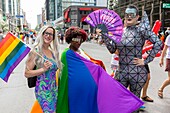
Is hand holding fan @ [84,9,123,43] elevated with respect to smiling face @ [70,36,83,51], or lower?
elevated

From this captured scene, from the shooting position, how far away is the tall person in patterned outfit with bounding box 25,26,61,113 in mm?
2705

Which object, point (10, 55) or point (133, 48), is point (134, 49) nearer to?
point (133, 48)

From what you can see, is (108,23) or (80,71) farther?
(108,23)

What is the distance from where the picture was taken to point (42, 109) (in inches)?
110

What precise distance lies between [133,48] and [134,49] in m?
0.02

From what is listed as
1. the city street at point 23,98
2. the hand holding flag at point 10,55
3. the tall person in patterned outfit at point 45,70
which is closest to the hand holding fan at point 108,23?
the tall person in patterned outfit at point 45,70

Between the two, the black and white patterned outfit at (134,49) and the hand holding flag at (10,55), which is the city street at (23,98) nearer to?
the black and white patterned outfit at (134,49)

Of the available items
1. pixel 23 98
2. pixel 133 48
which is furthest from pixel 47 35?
pixel 23 98

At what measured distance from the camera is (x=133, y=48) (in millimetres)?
3332

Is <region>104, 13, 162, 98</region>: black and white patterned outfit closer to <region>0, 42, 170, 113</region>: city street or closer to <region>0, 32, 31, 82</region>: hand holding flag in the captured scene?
<region>0, 32, 31, 82</region>: hand holding flag

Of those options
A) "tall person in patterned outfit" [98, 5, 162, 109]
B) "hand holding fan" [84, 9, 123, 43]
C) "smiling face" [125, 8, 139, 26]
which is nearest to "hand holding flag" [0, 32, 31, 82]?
"hand holding fan" [84, 9, 123, 43]

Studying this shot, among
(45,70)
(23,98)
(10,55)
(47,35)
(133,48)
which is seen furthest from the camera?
(23,98)

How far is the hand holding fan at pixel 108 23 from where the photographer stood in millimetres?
3330

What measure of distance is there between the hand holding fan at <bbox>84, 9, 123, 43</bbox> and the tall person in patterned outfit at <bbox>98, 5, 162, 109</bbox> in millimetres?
90
